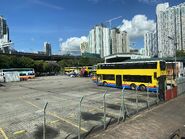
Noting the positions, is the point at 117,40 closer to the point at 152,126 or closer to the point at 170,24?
the point at 170,24

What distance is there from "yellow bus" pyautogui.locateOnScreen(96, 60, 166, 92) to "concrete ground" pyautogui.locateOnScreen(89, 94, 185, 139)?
18.3ft

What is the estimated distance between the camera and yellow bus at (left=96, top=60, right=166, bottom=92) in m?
25.0

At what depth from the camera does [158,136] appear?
10797 millimetres

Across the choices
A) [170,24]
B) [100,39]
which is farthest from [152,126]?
[100,39]

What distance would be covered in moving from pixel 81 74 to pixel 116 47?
6165 centimetres

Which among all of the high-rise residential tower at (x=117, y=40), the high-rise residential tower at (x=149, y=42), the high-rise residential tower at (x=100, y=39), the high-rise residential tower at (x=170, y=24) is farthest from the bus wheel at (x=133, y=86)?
the high-rise residential tower at (x=117, y=40)

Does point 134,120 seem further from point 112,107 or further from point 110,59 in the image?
point 110,59

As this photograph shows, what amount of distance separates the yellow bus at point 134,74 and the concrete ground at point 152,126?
557 cm

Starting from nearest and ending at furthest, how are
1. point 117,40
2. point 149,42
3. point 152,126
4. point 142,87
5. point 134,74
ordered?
point 152,126 < point 142,87 < point 134,74 < point 149,42 < point 117,40

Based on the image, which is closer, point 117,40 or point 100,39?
point 117,40

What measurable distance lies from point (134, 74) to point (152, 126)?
1584 cm

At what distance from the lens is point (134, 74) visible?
27719mm

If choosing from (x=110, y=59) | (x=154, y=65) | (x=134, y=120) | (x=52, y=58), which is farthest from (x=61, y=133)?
(x=52, y=58)

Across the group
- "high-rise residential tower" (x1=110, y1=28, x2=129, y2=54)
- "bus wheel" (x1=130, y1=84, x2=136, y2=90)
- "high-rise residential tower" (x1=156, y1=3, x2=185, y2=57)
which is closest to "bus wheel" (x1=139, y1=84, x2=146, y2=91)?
"bus wheel" (x1=130, y1=84, x2=136, y2=90)
